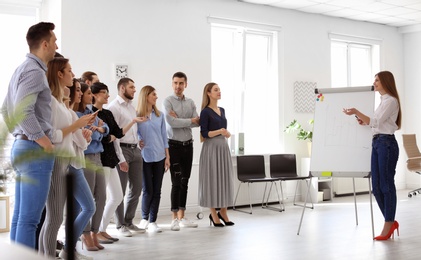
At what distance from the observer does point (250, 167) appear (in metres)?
7.42

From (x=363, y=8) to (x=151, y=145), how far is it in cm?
505

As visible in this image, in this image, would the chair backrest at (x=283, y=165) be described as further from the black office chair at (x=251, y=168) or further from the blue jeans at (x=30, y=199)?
the blue jeans at (x=30, y=199)

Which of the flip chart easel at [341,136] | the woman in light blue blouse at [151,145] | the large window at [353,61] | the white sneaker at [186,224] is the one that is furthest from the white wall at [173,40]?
the flip chart easel at [341,136]

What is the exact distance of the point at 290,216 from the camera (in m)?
6.72

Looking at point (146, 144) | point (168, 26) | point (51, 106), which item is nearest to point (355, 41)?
point (168, 26)

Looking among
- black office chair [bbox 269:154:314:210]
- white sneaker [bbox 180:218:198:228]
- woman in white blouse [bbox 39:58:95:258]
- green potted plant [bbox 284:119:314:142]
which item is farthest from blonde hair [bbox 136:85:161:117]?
green potted plant [bbox 284:119:314:142]

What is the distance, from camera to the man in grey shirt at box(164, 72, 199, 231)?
18.8 ft

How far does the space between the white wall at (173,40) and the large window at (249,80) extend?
0.62 feet

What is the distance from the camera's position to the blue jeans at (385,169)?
489 centimetres

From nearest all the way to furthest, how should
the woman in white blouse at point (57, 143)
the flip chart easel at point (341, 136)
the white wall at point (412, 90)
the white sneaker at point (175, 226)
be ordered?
the woman in white blouse at point (57, 143) < the flip chart easel at point (341, 136) < the white sneaker at point (175, 226) < the white wall at point (412, 90)

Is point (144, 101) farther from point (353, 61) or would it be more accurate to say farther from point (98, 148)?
point (353, 61)

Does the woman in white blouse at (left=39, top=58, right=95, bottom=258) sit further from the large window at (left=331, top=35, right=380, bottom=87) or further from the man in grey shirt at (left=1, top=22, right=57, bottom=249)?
the large window at (left=331, top=35, right=380, bottom=87)

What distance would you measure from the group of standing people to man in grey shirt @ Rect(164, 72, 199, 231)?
12mm

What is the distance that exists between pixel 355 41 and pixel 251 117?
285 centimetres
